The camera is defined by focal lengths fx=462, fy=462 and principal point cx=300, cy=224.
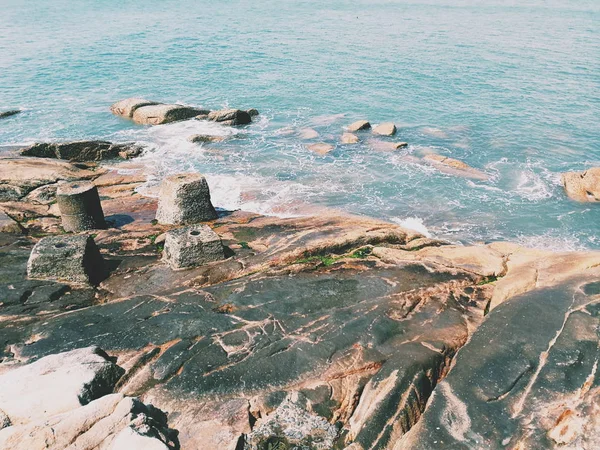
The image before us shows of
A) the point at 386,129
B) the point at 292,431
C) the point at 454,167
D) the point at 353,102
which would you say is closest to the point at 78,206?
the point at 292,431

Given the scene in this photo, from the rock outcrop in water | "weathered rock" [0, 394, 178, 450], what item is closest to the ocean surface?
the rock outcrop in water

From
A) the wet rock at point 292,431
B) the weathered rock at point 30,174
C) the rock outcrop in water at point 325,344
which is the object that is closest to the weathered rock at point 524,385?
the rock outcrop in water at point 325,344

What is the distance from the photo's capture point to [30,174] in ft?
61.6

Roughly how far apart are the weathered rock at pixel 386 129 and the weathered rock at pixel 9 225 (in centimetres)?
2043

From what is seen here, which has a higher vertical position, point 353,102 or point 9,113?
point 9,113

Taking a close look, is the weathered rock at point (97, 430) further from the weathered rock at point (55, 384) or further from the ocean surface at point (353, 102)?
the ocean surface at point (353, 102)

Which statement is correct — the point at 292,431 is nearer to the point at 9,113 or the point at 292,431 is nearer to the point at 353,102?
the point at 353,102

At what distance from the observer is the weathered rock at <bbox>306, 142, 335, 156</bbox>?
84.5ft

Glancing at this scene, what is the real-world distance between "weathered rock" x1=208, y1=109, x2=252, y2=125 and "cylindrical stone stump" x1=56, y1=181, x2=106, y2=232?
53.1 ft

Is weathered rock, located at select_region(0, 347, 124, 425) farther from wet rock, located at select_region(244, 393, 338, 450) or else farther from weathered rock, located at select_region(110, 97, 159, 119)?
weathered rock, located at select_region(110, 97, 159, 119)

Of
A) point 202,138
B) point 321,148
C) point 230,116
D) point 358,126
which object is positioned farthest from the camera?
point 230,116

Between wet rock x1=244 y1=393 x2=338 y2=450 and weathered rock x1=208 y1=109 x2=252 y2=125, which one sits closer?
wet rock x1=244 y1=393 x2=338 y2=450

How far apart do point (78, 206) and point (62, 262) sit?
3724mm

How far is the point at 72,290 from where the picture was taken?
36.8ft
